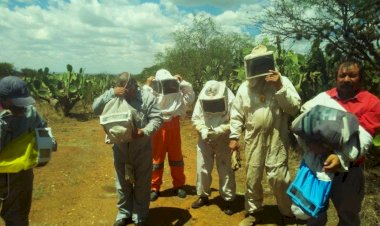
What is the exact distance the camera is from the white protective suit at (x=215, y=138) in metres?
5.25

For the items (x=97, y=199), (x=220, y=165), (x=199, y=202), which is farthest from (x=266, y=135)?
(x=97, y=199)

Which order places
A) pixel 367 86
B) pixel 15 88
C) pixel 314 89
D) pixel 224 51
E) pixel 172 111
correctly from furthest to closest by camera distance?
pixel 224 51, pixel 314 89, pixel 367 86, pixel 172 111, pixel 15 88

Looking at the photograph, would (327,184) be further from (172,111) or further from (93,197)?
(93,197)

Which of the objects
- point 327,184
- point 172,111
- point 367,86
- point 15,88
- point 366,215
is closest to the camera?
point 327,184

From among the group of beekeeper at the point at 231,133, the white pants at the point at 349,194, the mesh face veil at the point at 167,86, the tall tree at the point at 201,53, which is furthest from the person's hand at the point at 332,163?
the tall tree at the point at 201,53

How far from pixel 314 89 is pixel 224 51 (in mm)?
10301

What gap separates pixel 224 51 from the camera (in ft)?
62.5

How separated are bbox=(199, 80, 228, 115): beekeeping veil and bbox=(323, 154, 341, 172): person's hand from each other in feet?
7.41

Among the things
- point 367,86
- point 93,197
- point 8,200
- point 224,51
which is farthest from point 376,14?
point 224,51

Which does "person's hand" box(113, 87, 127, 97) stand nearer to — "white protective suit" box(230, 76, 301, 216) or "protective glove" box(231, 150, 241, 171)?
"white protective suit" box(230, 76, 301, 216)

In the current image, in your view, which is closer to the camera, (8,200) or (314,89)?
(8,200)

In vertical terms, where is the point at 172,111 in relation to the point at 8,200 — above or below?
above

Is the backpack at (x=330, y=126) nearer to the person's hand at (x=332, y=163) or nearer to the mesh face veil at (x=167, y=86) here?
the person's hand at (x=332, y=163)

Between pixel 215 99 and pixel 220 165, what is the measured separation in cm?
94
